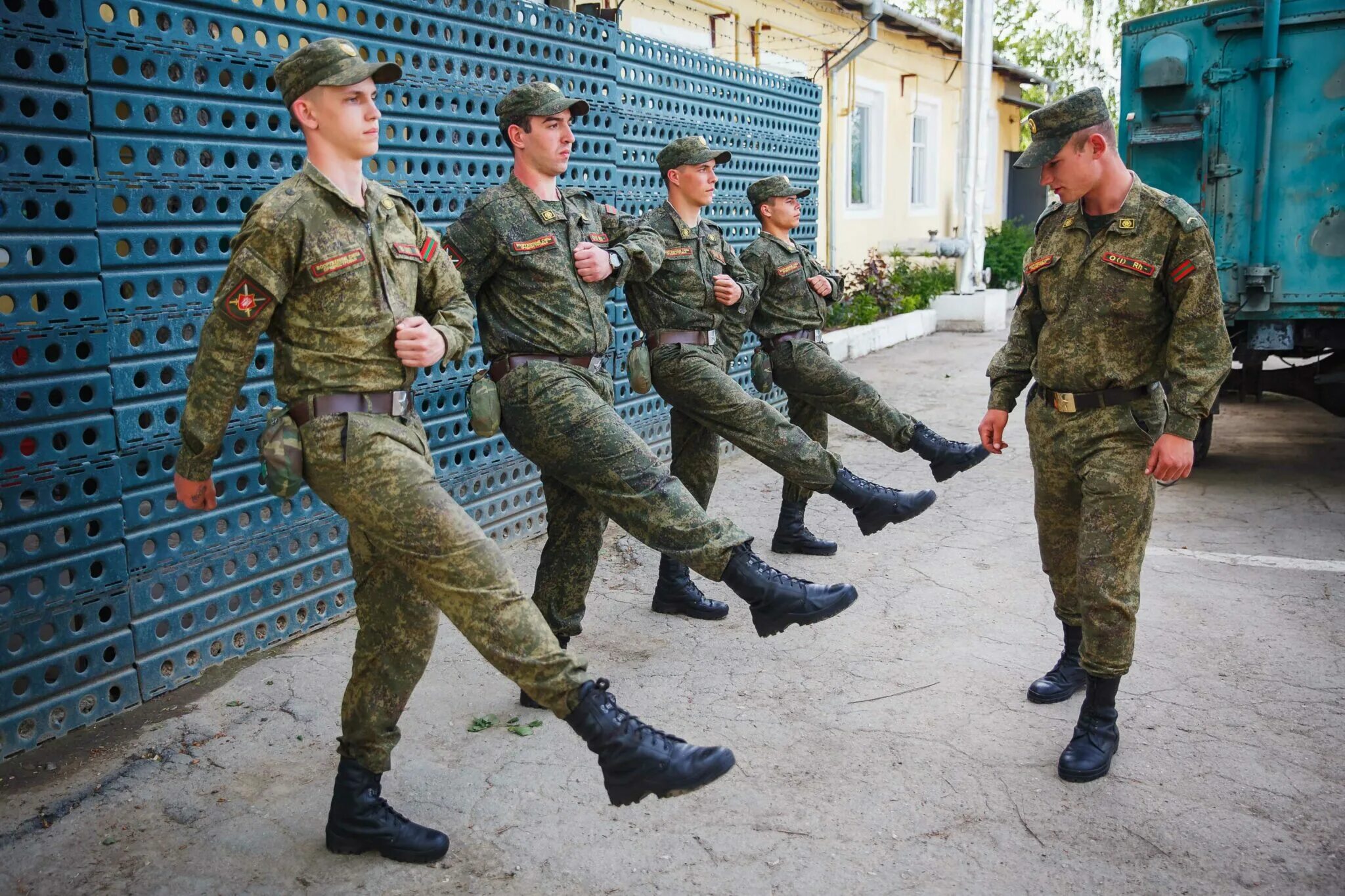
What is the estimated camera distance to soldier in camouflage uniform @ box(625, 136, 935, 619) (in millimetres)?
4984

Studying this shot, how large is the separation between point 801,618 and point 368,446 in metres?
1.54

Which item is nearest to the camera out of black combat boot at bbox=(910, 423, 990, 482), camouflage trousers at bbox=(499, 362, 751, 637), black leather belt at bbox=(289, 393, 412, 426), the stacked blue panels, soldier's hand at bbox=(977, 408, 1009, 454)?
black leather belt at bbox=(289, 393, 412, 426)

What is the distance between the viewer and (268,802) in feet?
11.3

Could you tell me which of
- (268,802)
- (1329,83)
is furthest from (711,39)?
(268,802)

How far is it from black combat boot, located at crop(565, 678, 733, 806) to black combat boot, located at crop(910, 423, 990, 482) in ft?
10.4

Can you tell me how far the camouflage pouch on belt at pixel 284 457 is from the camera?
293 cm

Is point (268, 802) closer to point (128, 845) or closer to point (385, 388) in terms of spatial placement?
point (128, 845)

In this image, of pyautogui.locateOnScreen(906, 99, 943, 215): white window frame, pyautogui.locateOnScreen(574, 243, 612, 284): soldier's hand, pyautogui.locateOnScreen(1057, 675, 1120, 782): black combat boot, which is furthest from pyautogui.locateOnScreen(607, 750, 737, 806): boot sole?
pyautogui.locateOnScreen(906, 99, 943, 215): white window frame

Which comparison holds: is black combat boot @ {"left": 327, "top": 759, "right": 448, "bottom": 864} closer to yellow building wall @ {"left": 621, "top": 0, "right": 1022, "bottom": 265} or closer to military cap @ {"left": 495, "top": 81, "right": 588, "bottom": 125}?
military cap @ {"left": 495, "top": 81, "right": 588, "bottom": 125}

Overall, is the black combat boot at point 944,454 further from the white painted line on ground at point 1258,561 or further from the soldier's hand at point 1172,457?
the soldier's hand at point 1172,457

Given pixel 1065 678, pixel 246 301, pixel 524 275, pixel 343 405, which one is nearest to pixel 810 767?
pixel 1065 678

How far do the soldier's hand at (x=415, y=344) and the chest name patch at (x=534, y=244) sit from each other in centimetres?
103

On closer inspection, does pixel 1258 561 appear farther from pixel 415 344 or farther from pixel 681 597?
pixel 415 344

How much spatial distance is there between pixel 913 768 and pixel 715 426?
6.25ft
